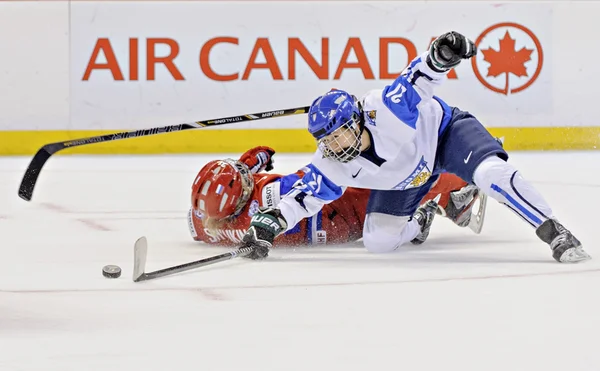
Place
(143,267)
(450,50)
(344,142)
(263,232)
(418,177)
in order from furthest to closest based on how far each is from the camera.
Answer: (418,177), (263,232), (344,142), (450,50), (143,267)

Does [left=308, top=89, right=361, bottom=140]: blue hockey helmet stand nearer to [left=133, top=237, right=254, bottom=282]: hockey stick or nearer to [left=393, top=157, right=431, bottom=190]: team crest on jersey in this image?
[left=393, top=157, right=431, bottom=190]: team crest on jersey

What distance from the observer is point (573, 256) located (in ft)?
10.7

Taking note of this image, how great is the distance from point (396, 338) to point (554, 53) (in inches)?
199

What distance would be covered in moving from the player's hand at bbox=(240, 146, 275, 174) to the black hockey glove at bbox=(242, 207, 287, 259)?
0.55 meters

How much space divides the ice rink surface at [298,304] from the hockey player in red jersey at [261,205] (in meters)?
0.09

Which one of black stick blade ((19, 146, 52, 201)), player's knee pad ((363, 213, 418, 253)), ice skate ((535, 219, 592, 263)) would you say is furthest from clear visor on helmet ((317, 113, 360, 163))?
black stick blade ((19, 146, 52, 201))

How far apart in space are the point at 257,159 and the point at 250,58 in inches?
120

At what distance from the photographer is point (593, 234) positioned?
3.94 m

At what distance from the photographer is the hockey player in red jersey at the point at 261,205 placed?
3.71 m

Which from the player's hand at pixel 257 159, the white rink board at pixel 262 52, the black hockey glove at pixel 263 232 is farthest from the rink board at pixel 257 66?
the black hockey glove at pixel 263 232

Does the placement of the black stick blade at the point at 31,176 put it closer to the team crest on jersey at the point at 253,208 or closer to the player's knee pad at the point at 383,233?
the team crest on jersey at the point at 253,208

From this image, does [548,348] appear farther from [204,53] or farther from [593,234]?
[204,53]

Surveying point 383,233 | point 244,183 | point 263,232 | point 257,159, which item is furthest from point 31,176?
point 383,233

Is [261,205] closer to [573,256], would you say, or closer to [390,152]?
[390,152]
